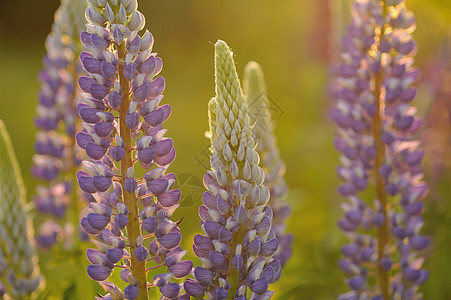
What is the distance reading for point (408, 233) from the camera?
218 centimetres

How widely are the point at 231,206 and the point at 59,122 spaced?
1.53 metres

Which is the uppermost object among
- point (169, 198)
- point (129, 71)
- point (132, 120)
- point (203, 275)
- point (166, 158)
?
point (129, 71)

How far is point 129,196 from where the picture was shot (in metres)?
1.64

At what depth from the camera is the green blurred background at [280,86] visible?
298 cm

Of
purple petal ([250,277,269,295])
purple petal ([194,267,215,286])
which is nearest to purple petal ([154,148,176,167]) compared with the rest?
purple petal ([194,267,215,286])

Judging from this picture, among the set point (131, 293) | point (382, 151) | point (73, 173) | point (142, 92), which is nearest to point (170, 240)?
point (131, 293)

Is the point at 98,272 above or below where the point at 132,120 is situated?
below

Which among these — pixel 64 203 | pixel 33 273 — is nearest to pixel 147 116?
pixel 33 273

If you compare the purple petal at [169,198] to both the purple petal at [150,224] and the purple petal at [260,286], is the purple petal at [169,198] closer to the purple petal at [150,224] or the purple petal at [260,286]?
the purple petal at [150,224]

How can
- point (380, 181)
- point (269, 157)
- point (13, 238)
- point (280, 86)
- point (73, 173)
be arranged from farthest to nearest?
point (280, 86) → point (73, 173) → point (269, 157) → point (380, 181) → point (13, 238)

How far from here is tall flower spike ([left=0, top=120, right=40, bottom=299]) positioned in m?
2.06

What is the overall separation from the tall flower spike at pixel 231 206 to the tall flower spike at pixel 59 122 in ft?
4.08

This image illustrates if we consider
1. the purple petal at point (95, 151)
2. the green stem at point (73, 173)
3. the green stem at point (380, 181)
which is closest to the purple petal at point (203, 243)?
the purple petal at point (95, 151)

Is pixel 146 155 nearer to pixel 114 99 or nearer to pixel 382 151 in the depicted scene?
pixel 114 99
